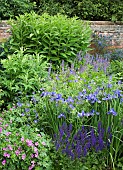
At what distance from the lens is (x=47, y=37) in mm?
5262

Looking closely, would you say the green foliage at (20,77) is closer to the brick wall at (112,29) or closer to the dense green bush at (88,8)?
the dense green bush at (88,8)

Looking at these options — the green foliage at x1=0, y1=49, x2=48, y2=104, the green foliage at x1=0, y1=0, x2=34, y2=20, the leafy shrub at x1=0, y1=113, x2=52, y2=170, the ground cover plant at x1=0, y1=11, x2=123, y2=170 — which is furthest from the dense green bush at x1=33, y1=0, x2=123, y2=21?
the leafy shrub at x1=0, y1=113, x2=52, y2=170

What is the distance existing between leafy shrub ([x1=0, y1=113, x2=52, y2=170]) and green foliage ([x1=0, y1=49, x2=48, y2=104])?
0.94m

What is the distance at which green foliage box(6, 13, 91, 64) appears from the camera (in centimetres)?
525

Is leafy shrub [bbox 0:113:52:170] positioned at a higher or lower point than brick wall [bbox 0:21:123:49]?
lower

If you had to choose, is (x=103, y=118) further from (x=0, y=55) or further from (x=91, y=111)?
(x=0, y=55)

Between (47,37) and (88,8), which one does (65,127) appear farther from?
(88,8)

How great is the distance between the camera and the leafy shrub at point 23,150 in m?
2.98

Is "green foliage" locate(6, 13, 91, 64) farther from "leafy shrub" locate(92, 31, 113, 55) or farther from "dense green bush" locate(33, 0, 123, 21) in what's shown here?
"dense green bush" locate(33, 0, 123, 21)

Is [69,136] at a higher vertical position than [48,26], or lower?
lower

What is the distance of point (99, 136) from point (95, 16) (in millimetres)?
4884

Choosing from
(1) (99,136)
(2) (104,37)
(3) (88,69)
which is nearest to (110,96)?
(1) (99,136)

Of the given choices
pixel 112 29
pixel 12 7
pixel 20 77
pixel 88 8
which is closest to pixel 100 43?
pixel 112 29

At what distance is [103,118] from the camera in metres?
3.38
